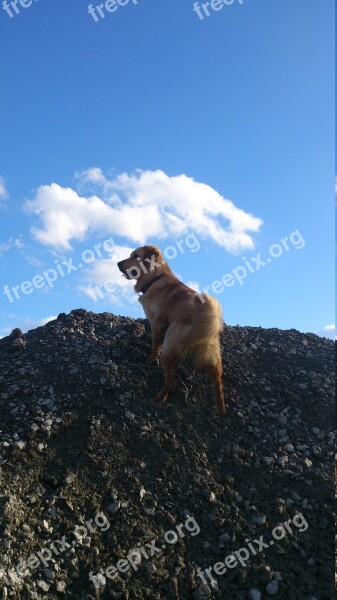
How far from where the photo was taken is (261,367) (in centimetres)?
995

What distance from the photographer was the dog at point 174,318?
7.46m

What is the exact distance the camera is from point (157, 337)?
877cm

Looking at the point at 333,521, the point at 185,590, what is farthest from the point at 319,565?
the point at 185,590

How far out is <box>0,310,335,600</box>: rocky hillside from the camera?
532cm

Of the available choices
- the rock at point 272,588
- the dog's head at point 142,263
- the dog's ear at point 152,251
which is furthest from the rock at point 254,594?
the dog's ear at point 152,251

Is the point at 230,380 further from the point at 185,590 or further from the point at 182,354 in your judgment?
the point at 185,590

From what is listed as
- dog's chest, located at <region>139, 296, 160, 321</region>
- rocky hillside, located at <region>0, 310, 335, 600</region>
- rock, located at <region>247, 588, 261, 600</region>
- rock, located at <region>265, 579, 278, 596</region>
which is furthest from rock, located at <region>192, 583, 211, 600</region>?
dog's chest, located at <region>139, 296, 160, 321</region>

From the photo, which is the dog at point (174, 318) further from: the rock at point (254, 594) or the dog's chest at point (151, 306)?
the rock at point (254, 594)

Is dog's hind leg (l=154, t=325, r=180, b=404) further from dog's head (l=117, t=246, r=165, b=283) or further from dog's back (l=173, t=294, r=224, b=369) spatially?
dog's head (l=117, t=246, r=165, b=283)

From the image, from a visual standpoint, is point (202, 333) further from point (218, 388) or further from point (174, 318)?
point (218, 388)

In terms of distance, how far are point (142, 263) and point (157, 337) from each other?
68.2 inches

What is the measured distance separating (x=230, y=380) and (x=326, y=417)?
194cm

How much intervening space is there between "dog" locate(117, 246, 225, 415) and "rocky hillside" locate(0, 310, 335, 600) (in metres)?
0.65

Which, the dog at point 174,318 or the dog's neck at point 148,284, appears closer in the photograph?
the dog at point 174,318
